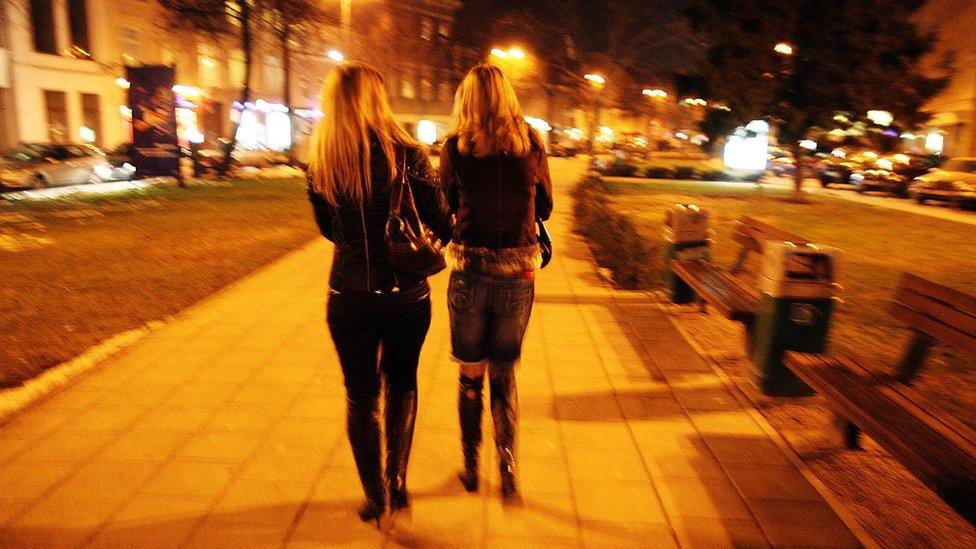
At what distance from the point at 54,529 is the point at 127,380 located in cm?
203

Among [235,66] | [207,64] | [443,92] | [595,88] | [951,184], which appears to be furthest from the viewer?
[443,92]

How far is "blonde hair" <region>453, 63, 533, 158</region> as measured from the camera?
10.2 feet

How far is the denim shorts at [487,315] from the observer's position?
127 inches

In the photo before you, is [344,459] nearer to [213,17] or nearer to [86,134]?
[213,17]

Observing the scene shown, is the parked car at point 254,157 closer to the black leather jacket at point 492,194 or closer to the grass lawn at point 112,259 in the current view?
the grass lawn at point 112,259

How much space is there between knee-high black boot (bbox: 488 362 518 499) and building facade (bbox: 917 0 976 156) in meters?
34.3

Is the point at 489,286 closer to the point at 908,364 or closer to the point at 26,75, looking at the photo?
the point at 908,364

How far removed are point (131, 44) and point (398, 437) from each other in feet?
131

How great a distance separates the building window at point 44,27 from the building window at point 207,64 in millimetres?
9979

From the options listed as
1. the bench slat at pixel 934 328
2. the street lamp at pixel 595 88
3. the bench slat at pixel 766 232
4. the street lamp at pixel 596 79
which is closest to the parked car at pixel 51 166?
the street lamp at pixel 595 88

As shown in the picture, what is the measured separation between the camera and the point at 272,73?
161 ft

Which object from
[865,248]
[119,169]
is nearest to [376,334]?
[865,248]

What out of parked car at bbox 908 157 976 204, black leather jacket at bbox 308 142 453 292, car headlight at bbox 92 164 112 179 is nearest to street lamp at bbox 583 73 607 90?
parked car at bbox 908 157 976 204

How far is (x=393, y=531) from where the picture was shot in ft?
10.5
